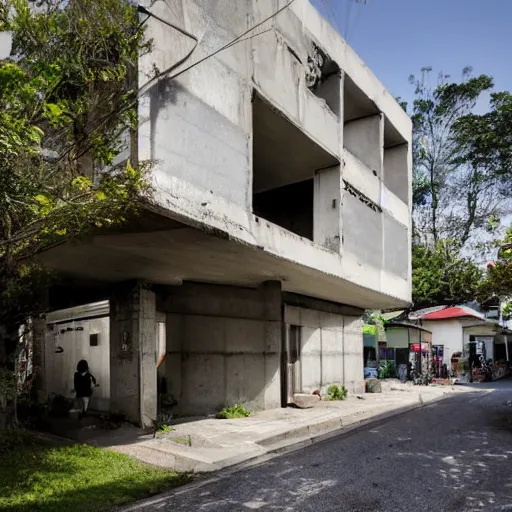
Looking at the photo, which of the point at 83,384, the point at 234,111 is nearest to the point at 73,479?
the point at 83,384

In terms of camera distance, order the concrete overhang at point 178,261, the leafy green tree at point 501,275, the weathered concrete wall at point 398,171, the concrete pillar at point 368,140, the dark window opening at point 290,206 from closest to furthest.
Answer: the concrete overhang at point 178,261 < the leafy green tree at point 501,275 < the concrete pillar at point 368,140 < the dark window opening at point 290,206 < the weathered concrete wall at point 398,171

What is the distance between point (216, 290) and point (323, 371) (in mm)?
5578

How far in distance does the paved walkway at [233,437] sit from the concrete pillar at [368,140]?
23.8ft

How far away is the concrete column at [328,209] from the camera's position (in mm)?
13492

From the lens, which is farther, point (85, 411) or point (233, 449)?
point (85, 411)

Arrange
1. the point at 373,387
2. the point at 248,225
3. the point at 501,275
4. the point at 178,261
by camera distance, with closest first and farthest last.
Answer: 1. the point at 248,225
2. the point at 178,261
3. the point at 501,275
4. the point at 373,387

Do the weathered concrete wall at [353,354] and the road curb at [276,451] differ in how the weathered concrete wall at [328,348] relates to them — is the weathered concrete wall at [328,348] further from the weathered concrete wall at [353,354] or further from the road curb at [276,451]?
the road curb at [276,451]

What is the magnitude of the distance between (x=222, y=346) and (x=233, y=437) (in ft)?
10.9

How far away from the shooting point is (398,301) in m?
18.1

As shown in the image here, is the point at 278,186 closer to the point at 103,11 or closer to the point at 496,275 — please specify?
the point at 496,275

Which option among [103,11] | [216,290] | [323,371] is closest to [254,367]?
[216,290]

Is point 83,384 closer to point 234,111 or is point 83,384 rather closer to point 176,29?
point 234,111

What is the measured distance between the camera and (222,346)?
43.7 ft

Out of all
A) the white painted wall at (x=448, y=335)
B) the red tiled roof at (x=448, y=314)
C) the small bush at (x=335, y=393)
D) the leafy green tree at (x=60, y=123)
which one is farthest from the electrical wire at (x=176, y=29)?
the white painted wall at (x=448, y=335)
